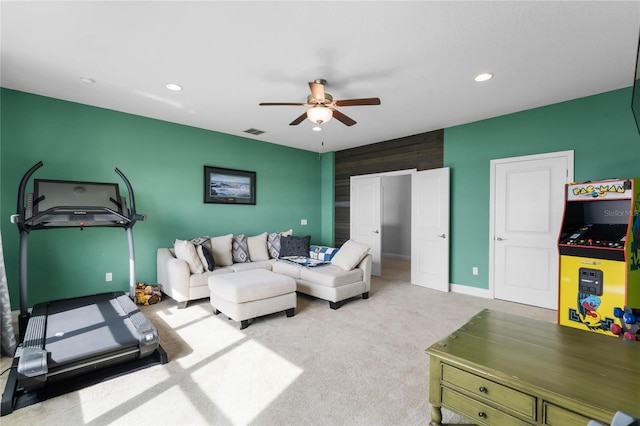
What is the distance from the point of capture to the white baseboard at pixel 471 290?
4.25 m

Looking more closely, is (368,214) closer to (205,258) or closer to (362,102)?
(205,258)

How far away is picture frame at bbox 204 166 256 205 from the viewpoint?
15.9ft

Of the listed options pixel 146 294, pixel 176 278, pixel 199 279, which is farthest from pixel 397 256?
pixel 146 294

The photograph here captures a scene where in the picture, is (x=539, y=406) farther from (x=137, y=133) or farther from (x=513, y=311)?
(x=137, y=133)

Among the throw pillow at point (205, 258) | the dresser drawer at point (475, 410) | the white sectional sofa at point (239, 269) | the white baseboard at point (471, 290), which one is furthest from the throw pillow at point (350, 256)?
the dresser drawer at point (475, 410)

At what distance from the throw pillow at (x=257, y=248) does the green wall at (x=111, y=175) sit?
44cm

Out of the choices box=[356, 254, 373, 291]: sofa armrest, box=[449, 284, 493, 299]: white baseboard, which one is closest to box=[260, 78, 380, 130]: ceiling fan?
box=[356, 254, 373, 291]: sofa armrest

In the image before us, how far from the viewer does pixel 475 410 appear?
142 centimetres

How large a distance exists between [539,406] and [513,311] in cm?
288

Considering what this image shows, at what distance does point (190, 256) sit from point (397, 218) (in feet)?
18.6

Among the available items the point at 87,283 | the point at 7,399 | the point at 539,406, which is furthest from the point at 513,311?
the point at 87,283

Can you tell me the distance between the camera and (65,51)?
2.47 m

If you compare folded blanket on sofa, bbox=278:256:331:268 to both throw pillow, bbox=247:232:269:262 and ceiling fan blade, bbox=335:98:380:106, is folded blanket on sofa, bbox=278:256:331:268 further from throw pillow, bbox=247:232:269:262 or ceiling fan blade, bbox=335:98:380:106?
ceiling fan blade, bbox=335:98:380:106

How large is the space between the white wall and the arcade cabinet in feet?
15.4
